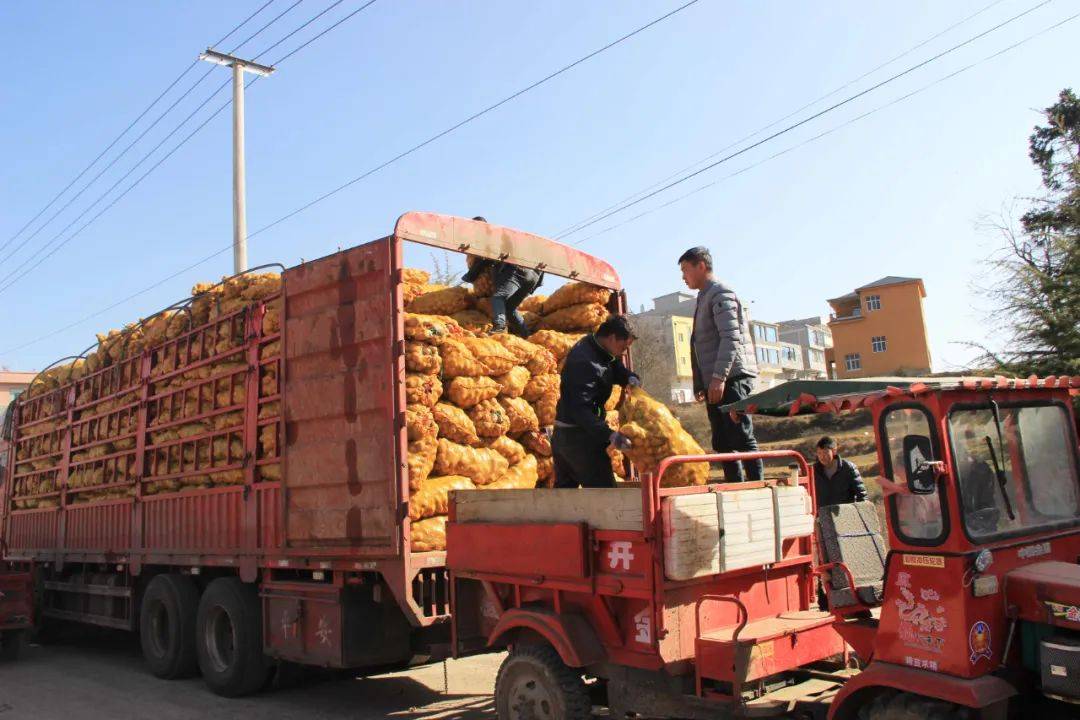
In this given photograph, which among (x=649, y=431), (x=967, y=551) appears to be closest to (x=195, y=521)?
(x=649, y=431)

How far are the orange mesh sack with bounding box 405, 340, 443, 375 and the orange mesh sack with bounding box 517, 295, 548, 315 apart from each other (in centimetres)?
200

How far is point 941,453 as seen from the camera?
3.27 m

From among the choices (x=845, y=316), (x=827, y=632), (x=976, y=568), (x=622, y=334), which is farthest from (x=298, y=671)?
(x=845, y=316)

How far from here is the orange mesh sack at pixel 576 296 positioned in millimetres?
7469

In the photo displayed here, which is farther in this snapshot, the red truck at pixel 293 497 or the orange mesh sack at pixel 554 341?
the orange mesh sack at pixel 554 341

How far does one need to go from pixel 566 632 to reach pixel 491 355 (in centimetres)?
267

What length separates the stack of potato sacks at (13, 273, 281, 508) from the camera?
7.13m

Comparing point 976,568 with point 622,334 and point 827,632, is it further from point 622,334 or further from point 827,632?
point 622,334

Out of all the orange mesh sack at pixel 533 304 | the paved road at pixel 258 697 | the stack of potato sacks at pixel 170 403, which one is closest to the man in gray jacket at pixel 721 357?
the orange mesh sack at pixel 533 304

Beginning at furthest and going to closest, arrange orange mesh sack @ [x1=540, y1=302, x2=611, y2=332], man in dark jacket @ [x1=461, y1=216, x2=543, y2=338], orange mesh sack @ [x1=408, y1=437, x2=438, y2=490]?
orange mesh sack @ [x1=540, y1=302, x2=611, y2=332], man in dark jacket @ [x1=461, y1=216, x2=543, y2=338], orange mesh sack @ [x1=408, y1=437, x2=438, y2=490]

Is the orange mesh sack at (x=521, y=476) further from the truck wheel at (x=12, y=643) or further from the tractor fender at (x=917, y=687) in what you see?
the truck wheel at (x=12, y=643)

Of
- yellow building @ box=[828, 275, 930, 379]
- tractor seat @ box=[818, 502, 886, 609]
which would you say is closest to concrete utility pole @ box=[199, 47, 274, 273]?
tractor seat @ box=[818, 502, 886, 609]

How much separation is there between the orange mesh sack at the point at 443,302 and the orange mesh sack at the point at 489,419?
3.22 feet

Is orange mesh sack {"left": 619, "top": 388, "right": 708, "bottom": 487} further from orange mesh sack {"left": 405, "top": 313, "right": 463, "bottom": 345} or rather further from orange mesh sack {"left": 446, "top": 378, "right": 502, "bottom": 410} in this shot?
orange mesh sack {"left": 405, "top": 313, "right": 463, "bottom": 345}
